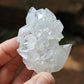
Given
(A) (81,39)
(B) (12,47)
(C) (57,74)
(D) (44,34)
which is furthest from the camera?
(A) (81,39)

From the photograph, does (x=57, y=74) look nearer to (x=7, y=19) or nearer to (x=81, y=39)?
(x=81, y=39)

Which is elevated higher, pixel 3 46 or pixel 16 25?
pixel 3 46

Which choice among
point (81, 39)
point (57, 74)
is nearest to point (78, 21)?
point (81, 39)

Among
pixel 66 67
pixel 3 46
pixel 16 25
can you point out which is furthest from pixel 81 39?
pixel 3 46

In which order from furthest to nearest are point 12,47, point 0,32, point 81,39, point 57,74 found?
point 81,39, point 0,32, point 57,74, point 12,47

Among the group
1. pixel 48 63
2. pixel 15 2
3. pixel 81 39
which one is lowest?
pixel 81 39

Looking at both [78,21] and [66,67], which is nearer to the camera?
[66,67]

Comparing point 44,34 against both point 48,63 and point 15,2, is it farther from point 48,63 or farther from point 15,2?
point 15,2
